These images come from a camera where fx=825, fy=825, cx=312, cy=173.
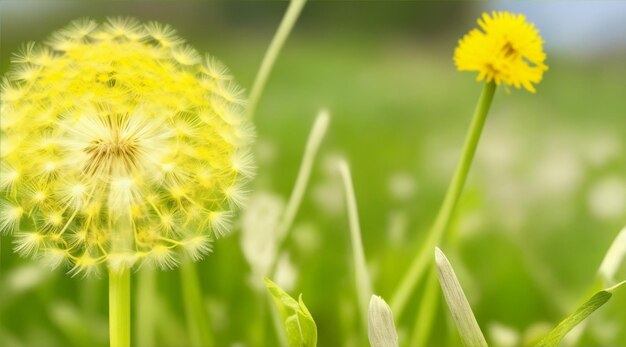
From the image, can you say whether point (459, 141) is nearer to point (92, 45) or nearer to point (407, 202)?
point (407, 202)

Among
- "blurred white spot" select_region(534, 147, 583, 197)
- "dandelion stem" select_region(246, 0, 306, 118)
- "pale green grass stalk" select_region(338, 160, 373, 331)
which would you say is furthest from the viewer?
"blurred white spot" select_region(534, 147, 583, 197)

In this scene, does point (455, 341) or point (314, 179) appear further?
point (314, 179)

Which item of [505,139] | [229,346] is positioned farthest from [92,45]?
[505,139]

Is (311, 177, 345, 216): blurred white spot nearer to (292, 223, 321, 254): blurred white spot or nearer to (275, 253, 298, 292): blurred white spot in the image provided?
(292, 223, 321, 254): blurred white spot

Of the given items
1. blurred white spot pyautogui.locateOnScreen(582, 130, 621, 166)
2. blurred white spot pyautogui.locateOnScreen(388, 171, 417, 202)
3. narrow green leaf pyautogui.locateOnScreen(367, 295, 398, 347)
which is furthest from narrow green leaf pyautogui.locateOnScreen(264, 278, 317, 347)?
blurred white spot pyautogui.locateOnScreen(582, 130, 621, 166)

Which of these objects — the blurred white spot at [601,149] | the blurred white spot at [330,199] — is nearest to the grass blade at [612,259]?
the blurred white spot at [330,199]
